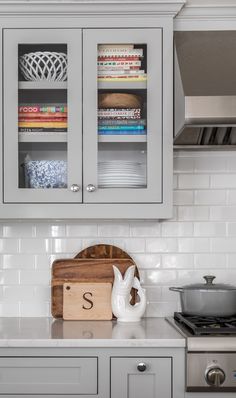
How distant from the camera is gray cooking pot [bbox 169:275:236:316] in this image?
259 centimetres

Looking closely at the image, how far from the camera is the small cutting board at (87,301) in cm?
279

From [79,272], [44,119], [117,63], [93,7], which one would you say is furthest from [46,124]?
[79,272]

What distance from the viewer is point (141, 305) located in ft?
9.00

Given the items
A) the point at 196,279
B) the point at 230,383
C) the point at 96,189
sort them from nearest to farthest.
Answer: the point at 230,383, the point at 96,189, the point at 196,279

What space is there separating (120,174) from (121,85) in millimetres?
408

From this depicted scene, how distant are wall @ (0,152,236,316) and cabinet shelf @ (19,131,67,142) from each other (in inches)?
20.0

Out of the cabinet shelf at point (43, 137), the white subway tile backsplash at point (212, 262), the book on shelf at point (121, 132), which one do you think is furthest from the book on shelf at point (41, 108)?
the white subway tile backsplash at point (212, 262)

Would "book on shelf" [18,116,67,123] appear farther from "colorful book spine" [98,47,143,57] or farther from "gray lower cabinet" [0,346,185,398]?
"gray lower cabinet" [0,346,185,398]

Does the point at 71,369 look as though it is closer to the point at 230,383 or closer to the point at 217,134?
the point at 230,383

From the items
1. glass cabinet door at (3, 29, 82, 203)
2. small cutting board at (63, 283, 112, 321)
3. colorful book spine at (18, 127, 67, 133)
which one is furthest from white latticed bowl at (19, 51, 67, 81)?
small cutting board at (63, 283, 112, 321)

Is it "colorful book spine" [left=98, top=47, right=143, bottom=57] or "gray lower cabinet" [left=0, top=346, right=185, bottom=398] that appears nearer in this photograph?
"gray lower cabinet" [left=0, top=346, right=185, bottom=398]

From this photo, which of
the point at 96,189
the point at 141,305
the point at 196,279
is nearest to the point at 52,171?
the point at 96,189

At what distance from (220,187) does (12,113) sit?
111 cm

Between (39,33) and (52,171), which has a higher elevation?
(39,33)
